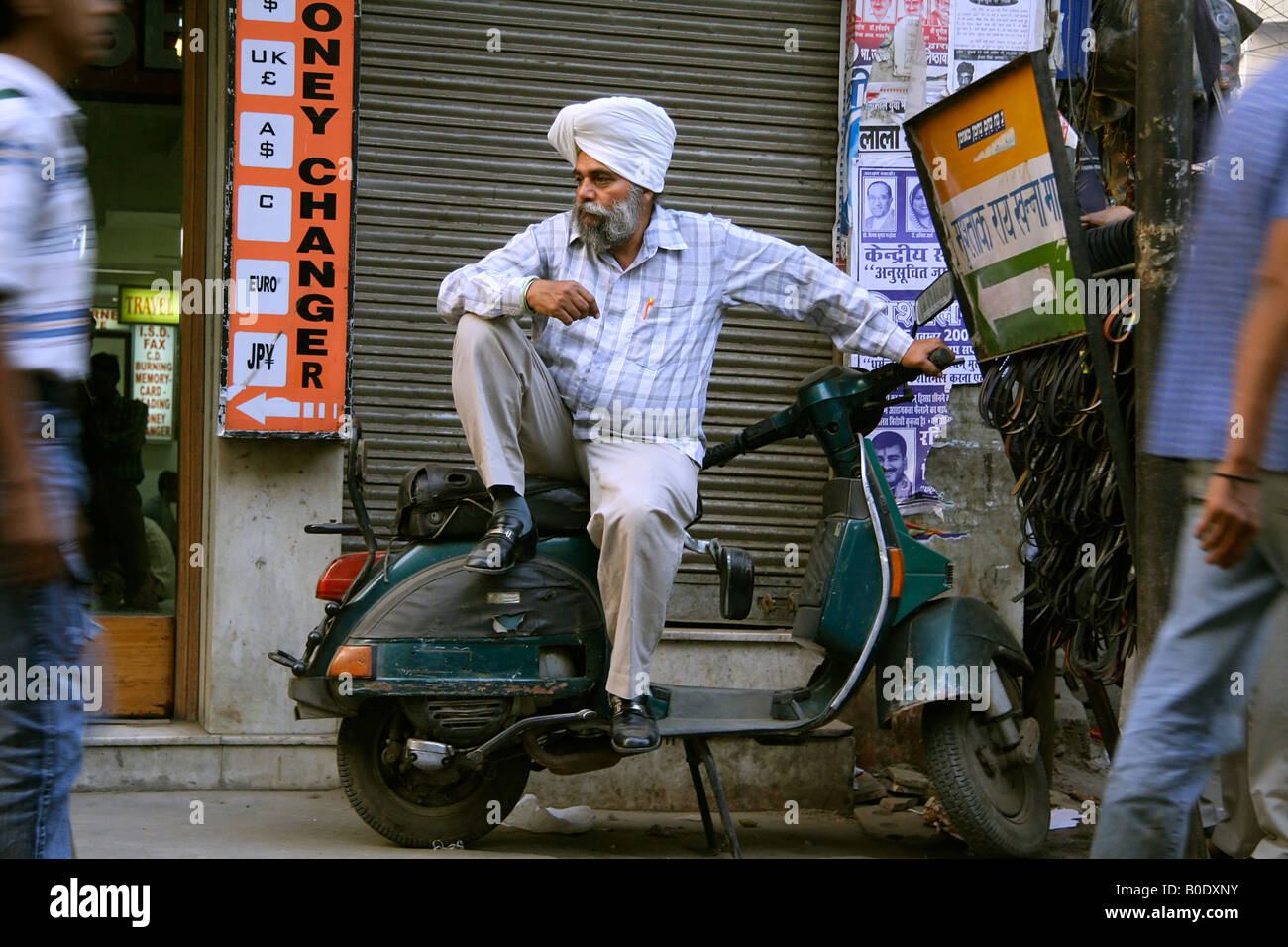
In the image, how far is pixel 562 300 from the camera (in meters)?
3.89

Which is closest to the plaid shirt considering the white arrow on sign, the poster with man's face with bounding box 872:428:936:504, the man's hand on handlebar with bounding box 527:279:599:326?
the man's hand on handlebar with bounding box 527:279:599:326

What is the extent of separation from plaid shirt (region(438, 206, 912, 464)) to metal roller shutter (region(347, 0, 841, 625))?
1.33 meters

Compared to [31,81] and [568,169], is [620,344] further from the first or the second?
[31,81]

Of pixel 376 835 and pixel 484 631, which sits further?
pixel 376 835

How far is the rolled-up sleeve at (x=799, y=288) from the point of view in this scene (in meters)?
4.30

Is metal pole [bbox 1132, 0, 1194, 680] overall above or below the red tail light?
above

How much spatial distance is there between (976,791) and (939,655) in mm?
405

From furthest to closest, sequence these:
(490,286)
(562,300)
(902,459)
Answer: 1. (902,459)
2. (490,286)
3. (562,300)

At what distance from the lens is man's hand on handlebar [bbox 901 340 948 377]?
4.13 meters

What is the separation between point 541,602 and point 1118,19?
3.50 meters

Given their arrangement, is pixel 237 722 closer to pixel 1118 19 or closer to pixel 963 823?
pixel 963 823

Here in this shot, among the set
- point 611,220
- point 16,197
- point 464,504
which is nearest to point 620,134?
point 611,220

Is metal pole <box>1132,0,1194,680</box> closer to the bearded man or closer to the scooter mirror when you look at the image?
the bearded man

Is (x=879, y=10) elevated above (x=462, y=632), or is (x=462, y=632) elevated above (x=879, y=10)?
(x=879, y=10)
